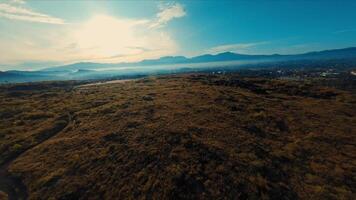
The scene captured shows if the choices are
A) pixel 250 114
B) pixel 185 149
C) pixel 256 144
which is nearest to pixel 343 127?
pixel 250 114

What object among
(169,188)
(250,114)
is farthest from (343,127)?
(169,188)

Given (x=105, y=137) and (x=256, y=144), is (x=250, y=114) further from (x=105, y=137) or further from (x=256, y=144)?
(x=105, y=137)

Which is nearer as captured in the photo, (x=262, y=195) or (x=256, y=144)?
(x=262, y=195)

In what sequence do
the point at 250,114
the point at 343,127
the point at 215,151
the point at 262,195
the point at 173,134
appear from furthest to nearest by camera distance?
the point at 250,114 < the point at 343,127 < the point at 173,134 < the point at 215,151 < the point at 262,195

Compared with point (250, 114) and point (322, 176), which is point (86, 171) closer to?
point (322, 176)

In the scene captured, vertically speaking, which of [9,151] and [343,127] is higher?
[9,151]

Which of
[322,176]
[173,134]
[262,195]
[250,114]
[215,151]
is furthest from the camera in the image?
[250,114]
